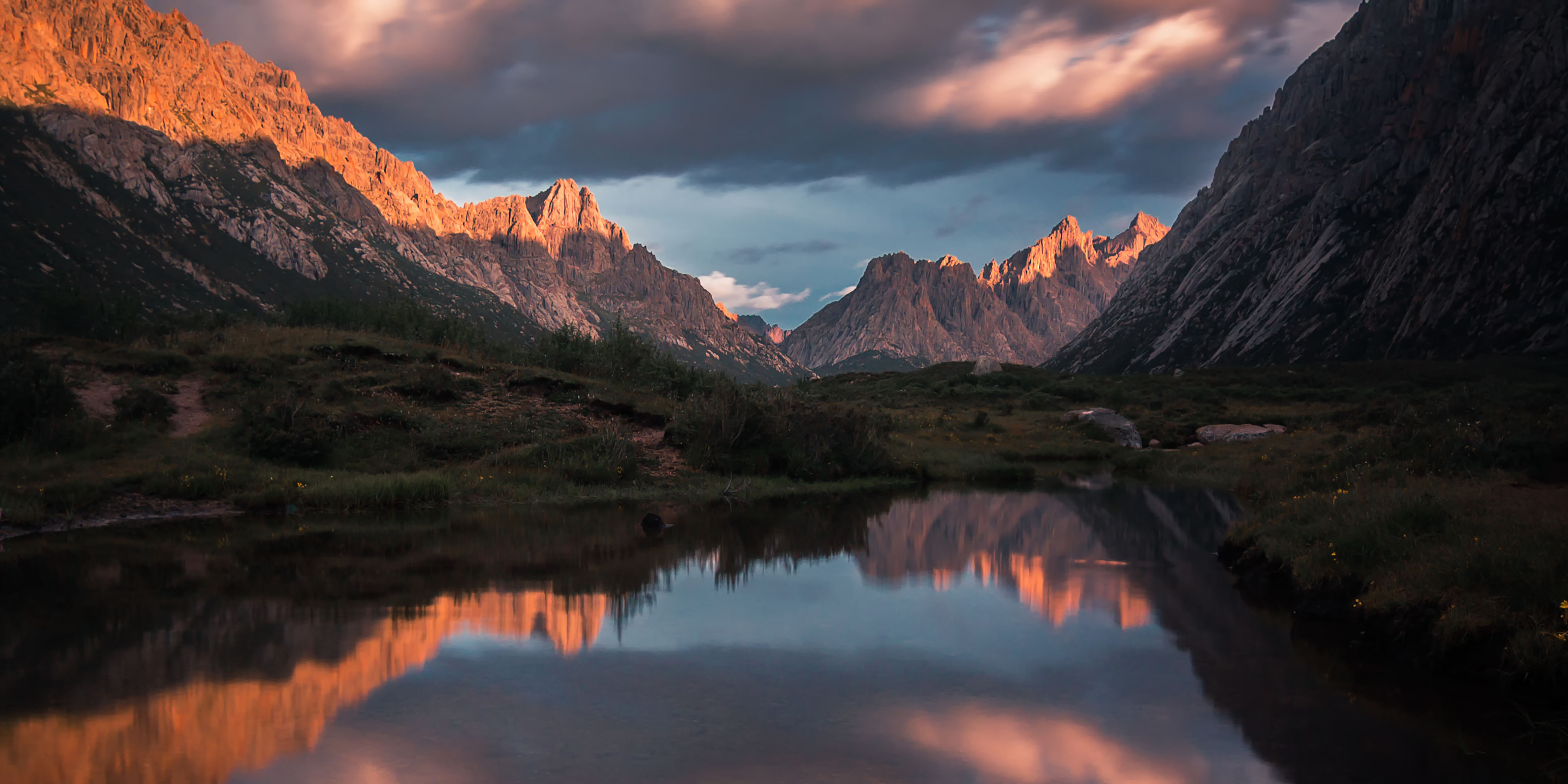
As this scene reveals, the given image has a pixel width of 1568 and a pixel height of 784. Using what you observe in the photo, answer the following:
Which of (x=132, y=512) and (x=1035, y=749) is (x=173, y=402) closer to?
(x=132, y=512)

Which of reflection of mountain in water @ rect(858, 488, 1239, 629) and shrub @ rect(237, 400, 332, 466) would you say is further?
shrub @ rect(237, 400, 332, 466)

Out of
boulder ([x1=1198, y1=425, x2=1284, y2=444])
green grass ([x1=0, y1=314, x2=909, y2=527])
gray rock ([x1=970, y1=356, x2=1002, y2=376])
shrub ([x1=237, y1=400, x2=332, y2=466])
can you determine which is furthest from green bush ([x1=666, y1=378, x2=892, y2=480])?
gray rock ([x1=970, y1=356, x2=1002, y2=376])

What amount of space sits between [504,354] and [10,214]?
172 metres

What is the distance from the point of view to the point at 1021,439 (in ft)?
148

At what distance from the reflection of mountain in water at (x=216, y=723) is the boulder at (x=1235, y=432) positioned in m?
41.8

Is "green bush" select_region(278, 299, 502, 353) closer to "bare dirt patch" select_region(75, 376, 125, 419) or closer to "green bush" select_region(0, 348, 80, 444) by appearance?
"bare dirt patch" select_region(75, 376, 125, 419)

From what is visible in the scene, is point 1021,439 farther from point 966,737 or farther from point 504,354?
point 966,737

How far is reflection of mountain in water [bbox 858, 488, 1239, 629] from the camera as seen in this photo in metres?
14.6

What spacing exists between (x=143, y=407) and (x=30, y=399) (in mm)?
2763

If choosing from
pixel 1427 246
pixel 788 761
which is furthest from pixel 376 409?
pixel 1427 246

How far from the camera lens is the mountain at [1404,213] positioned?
89.8 m

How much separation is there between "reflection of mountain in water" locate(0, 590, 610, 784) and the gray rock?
83.8m

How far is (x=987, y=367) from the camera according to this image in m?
96.0

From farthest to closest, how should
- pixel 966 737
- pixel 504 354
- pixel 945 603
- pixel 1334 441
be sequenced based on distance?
pixel 504 354, pixel 1334 441, pixel 945 603, pixel 966 737
